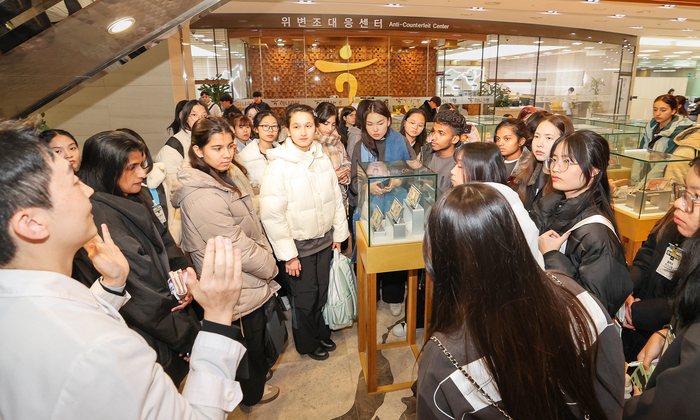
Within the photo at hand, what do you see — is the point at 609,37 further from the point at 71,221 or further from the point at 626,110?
the point at 71,221

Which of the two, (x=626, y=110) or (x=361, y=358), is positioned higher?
(x=626, y=110)

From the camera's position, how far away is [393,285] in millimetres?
3377

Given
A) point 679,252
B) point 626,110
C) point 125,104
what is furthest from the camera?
point 626,110

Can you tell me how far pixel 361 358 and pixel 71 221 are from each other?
227 centimetres

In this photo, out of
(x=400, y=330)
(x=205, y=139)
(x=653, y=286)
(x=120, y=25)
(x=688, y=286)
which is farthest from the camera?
(x=120, y=25)

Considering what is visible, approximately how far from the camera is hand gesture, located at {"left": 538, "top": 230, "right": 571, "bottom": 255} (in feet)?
5.62

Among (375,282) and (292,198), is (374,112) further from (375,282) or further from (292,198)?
(375,282)

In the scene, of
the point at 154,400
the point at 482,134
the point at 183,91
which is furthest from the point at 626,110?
the point at 154,400

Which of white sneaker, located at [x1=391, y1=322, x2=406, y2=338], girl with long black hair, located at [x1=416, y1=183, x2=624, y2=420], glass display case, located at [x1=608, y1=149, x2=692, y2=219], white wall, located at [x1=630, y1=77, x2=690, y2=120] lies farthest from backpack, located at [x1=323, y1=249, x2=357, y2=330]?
white wall, located at [x1=630, y1=77, x2=690, y2=120]

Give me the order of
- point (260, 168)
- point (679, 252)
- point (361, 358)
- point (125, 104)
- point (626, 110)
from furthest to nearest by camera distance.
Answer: point (626, 110)
point (125, 104)
point (260, 168)
point (361, 358)
point (679, 252)

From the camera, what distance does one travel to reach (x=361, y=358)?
2.75 m

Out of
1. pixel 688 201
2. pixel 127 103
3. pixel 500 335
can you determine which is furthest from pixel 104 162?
pixel 127 103

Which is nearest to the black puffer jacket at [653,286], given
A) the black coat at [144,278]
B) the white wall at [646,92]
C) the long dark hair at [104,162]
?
the black coat at [144,278]

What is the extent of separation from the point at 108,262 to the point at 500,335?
4.15 feet
